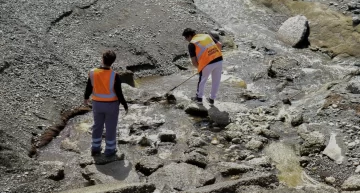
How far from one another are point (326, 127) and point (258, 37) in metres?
6.10

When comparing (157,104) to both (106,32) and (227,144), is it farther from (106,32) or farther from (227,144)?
(106,32)

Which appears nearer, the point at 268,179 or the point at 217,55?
the point at 268,179

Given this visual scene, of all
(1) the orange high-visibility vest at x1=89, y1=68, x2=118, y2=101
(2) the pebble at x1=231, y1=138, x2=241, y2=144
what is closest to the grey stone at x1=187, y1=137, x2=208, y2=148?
(2) the pebble at x1=231, y1=138, x2=241, y2=144

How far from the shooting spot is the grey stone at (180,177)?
20.3 ft

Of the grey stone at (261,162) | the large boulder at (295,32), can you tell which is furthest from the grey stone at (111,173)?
the large boulder at (295,32)

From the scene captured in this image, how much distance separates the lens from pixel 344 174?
6.80m

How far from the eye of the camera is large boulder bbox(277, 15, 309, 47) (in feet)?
42.5

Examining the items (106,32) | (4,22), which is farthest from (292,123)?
(4,22)

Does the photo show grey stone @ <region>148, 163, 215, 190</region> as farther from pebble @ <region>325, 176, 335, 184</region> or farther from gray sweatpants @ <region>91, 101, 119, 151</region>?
pebble @ <region>325, 176, 335, 184</region>

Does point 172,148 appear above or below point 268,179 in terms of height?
below

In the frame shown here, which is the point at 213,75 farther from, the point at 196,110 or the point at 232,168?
the point at 232,168

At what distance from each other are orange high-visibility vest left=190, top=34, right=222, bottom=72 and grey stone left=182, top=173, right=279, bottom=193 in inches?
118

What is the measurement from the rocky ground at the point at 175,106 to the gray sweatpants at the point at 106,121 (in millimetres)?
245

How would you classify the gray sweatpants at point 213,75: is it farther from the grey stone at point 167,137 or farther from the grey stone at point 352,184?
the grey stone at point 352,184
